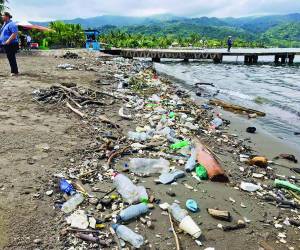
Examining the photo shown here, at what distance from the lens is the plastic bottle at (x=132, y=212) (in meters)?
4.29

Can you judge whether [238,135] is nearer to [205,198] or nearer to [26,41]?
[205,198]

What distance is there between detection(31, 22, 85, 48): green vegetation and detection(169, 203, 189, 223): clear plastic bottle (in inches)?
1558

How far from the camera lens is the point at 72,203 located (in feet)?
14.8

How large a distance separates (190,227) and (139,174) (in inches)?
68.0

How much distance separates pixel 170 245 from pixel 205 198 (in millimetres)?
1361

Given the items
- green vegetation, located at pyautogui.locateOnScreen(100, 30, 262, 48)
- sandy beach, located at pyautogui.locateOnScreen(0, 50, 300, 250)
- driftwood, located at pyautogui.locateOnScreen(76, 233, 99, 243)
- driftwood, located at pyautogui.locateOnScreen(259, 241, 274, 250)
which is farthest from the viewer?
green vegetation, located at pyautogui.locateOnScreen(100, 30, 262, 48)

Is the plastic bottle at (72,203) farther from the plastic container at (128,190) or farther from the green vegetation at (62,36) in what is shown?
the green vegetation at (62,36)

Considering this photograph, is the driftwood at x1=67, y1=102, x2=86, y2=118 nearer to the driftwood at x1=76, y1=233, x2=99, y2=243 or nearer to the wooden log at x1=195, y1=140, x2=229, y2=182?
the wooden log at x1=195, y1=140, x2=229, y2=182

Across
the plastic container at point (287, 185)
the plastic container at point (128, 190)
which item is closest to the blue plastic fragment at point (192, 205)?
the plastic container at point (128, 190)

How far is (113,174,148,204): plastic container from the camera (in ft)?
15.7

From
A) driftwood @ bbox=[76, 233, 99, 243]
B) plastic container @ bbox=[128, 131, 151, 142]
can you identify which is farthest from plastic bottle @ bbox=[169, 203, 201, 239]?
plastic container @ bbox=[128, 131, 151, 142]

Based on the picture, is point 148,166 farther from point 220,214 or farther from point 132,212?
point 220,214

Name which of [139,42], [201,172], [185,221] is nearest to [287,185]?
[201,172]

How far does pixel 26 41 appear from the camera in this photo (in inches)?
1234
